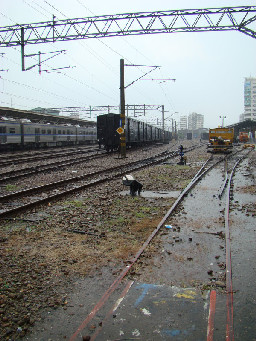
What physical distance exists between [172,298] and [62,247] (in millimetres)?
2171

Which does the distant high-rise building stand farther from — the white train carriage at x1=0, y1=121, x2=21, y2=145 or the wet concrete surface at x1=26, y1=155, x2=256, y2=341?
the wet concrete surface at x1=26, y1=155, x2=256, y2=341

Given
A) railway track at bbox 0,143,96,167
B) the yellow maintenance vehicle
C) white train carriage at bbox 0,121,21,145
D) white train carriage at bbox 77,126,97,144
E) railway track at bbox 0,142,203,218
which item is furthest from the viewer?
white train carriage at bbox 77,126,97,144

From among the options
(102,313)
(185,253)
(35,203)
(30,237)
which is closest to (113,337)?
→ (102,313)

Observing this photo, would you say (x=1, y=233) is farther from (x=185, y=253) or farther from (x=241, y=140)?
(x=241, y=140)

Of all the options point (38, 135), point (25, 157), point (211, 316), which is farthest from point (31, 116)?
point (211, 316)

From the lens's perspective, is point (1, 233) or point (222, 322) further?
point (1, 233)

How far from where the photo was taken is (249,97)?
563ft

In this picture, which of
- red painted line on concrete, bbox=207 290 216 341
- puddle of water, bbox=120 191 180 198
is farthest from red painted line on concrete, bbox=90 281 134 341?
puddle of water, bbox=120 191 180 198

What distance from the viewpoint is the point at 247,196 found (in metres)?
8.77

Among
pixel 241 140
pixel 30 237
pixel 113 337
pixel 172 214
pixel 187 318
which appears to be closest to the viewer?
pixel 113 337

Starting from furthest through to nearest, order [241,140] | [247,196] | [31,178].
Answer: [241,140], [31,178], [247,196]

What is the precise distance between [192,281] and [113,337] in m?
1.40

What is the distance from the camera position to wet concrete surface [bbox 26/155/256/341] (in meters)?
2.73

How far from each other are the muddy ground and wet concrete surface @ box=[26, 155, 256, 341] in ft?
0.65
